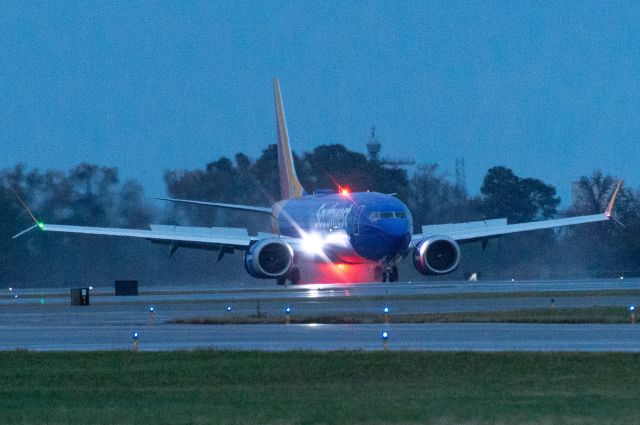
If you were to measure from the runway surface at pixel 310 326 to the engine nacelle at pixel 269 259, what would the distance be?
2.99 m

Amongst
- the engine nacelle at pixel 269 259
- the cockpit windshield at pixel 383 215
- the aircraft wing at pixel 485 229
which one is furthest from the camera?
the aircraft wing at pixel 485 229

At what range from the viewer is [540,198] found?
95562 millimetres

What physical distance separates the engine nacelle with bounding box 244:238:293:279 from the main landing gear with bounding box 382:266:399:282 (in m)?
4.12

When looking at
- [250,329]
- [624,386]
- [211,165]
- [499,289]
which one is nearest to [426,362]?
[624,386]

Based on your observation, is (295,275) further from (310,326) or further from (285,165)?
(310,326)

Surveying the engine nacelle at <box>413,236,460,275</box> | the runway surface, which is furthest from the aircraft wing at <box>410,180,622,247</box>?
the runway surface

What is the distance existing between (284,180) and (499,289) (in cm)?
2506


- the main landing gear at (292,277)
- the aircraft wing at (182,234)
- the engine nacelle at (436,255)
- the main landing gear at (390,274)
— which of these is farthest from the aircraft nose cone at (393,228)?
the aircraft wing at (182,234)

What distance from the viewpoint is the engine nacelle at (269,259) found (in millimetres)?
55656

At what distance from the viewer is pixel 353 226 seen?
55.4 m

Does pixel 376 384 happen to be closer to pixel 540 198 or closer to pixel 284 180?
pixel 284 180

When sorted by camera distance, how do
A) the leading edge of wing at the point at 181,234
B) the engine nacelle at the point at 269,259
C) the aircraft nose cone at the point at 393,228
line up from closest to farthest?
the aircraft nose cone at the point at 393,228 → the engine nacelle at the point at 269,259 → the leading edge of wing at the point at 181,234

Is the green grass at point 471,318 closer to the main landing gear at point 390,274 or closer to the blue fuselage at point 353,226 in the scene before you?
the blue fuselage at point 353,226

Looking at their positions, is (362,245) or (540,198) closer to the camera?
(362,245)
